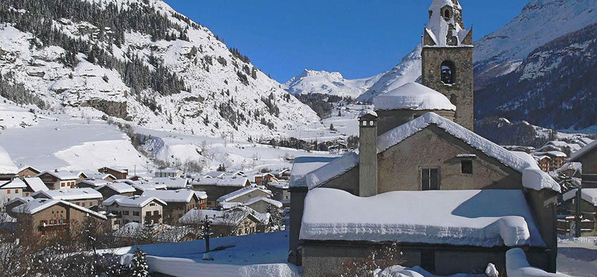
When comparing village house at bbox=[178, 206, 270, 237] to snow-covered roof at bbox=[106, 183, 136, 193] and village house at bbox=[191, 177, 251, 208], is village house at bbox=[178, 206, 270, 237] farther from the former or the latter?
village house at bbox=[191, 177, 251, 208]

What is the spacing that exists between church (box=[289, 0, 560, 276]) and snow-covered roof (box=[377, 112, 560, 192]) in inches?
1.3

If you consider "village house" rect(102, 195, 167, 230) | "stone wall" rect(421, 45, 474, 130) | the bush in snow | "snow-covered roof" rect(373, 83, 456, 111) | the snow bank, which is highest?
"stone wall" rect(421, 45, 474, 130)

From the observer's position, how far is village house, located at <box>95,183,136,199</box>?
71425 mm

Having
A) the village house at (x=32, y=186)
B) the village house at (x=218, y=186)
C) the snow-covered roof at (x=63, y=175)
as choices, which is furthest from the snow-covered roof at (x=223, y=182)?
the village house at (x=32, y=186)

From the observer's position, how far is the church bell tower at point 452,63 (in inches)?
1113

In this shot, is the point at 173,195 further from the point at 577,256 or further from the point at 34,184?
the point at 577,256

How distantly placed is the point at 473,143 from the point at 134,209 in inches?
1912

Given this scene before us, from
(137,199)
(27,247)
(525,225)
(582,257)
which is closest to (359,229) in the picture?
(525,225)

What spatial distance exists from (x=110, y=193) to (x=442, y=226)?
6566 centimetres

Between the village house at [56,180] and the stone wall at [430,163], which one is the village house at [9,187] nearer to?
the village house at [56,180]

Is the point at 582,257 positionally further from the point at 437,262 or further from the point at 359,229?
the point at 359,229

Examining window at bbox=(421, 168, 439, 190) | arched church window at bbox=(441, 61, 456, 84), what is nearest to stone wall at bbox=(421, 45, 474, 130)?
arched church window at bbox=(441, 61, 456, 84)

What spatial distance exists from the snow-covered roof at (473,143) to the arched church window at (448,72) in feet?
40.6

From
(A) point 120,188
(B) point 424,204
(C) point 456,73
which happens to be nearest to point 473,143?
(B) point 424,204
